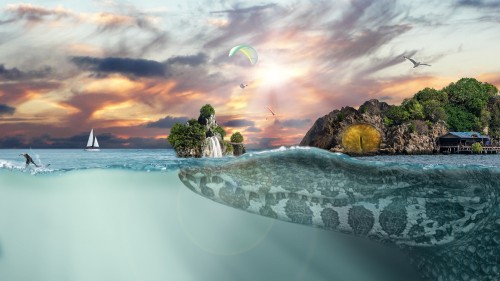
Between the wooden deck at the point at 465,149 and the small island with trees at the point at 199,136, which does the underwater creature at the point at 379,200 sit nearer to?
the small island with trees at the point at 199,136

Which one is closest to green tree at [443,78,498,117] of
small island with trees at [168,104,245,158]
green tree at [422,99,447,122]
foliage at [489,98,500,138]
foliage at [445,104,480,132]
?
foliage at [445,104,480,132]

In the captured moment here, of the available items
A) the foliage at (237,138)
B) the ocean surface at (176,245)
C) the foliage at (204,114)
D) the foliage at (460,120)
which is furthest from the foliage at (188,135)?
the ocean surface at (176,245)

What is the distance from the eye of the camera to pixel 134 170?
28.6ft

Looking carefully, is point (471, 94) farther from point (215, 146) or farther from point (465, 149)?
point (215, 146)

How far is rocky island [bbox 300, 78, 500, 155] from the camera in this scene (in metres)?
47.2

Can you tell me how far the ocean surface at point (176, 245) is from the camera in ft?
24.8

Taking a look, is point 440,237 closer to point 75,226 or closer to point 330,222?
point 330,222

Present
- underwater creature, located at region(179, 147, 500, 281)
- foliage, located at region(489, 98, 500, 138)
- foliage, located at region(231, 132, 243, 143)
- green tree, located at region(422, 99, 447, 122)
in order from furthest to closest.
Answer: green tree, located at region(422, 99, 447, 122)
foliage, located at region(489, 98, 500, 138)
foliage, located at region(231, 132, 243, 143)
underwater creature, located at region(179, 147, 500, 281)

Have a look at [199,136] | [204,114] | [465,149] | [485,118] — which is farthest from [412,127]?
[204,114]

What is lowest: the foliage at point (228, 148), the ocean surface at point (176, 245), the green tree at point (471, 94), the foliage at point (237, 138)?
the ocean surface at point (176, 245)

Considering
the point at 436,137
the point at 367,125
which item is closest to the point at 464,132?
the point at 436,137

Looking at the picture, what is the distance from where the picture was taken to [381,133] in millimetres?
51094

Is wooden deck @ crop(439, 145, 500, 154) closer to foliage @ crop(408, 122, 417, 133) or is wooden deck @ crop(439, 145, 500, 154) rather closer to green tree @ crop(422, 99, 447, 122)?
foliage @ crop(408, 122, 417, 133)

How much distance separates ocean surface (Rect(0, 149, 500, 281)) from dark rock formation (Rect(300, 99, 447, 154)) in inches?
1497
